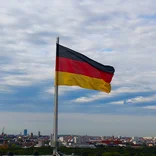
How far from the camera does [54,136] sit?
1177 centimetres

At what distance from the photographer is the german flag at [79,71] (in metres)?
12.6

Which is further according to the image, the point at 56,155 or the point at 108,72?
the point at 108,72

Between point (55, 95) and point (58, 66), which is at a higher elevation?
point (58, 66)

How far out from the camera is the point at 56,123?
464 inches

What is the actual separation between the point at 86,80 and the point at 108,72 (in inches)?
40.6

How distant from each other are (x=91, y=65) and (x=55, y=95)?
6.08 ft

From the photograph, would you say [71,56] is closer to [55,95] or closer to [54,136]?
[55,95]

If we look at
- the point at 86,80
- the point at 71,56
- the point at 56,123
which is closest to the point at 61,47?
the point at 71,56

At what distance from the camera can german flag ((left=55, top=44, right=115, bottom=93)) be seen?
41.4ft

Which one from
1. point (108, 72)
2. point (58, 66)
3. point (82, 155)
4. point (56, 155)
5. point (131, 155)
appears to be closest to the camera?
point (56, 155)

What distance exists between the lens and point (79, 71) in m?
12.9

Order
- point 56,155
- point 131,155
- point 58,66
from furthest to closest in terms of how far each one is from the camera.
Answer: point 131,155 → point 58,66 → point 56,155

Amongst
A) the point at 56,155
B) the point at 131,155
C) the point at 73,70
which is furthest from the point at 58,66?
the point at 131,155

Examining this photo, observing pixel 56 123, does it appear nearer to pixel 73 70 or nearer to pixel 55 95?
pixel 55 95
